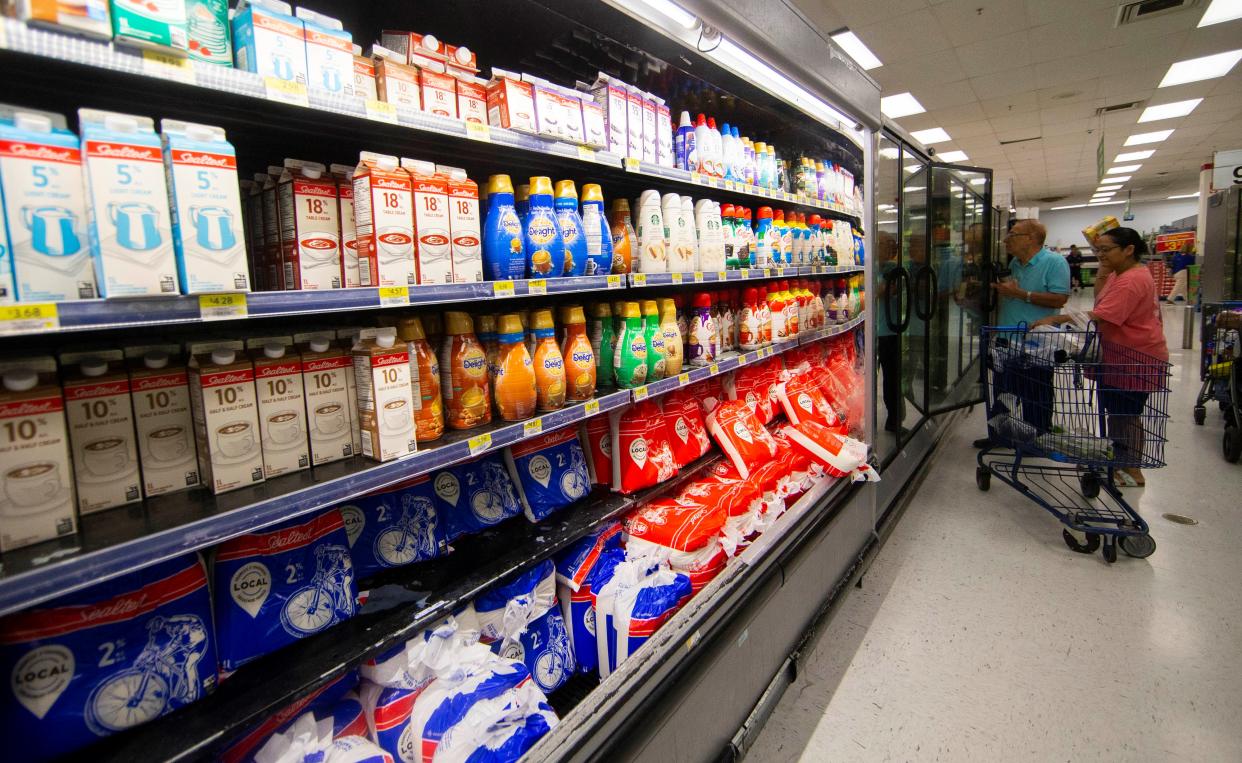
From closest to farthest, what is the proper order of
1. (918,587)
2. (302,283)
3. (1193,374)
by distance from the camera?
1. (302,283)
2. (918,587)
3. (1193,374)

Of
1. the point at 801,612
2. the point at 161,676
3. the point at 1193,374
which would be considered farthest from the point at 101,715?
the point at 1193,374

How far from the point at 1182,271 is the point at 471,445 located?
61.5ft

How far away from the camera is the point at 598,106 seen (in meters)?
1.77

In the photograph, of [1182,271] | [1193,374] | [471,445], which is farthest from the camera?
[1182,271]

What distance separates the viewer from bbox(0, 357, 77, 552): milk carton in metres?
0.88

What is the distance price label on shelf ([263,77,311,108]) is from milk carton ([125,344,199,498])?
0.55 meters

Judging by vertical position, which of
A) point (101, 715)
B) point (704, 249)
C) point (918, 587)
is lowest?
point (918, 587)

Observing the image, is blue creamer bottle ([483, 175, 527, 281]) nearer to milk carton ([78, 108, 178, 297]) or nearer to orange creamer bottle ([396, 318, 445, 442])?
orange creamer bottle ([396, 318, 445, 442])

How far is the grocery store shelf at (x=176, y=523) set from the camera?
0.81 m

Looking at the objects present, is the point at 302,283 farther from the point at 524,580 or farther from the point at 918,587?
the point at 918,587

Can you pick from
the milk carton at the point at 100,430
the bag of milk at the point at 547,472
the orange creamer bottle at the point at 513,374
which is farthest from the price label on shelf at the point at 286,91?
the bag of milk at the point at 547,472

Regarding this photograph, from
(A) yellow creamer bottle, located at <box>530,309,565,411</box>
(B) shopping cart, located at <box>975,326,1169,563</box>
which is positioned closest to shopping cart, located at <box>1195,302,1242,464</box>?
(B) shopping cart, located at <box>975,326,1169,563</box>

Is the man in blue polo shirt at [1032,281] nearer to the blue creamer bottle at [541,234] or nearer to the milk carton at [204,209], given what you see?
the blue creamer bottle at [541,234]

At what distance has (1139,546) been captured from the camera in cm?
305
